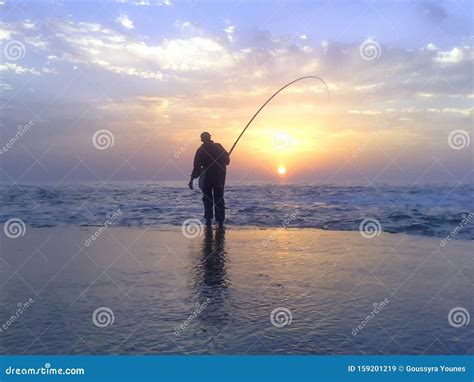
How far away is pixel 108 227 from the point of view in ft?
31.2

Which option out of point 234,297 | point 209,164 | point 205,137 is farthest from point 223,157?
point 234,297

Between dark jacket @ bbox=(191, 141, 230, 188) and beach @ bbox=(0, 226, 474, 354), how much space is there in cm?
226

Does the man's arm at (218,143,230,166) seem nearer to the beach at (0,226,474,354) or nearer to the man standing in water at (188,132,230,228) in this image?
the man standing in water at (188,132,230,228)

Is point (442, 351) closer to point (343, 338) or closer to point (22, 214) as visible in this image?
point (343, 338)

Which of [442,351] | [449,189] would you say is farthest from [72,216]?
Answer: [449,189]

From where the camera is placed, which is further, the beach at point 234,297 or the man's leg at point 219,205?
the man's leg at point 219,205

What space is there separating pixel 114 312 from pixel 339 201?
556 inches

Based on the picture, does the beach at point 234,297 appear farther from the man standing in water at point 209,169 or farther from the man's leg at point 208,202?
the man standing in water at point 209,169

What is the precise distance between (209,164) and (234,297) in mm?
5505

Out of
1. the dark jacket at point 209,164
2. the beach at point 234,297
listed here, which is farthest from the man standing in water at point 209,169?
the beach at point 234,297

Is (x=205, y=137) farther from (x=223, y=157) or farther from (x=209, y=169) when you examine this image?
(x=209, y=169)

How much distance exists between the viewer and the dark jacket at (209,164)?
9.21m

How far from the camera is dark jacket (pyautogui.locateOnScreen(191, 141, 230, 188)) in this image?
921cm

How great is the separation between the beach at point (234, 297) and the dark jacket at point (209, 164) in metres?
2.26
